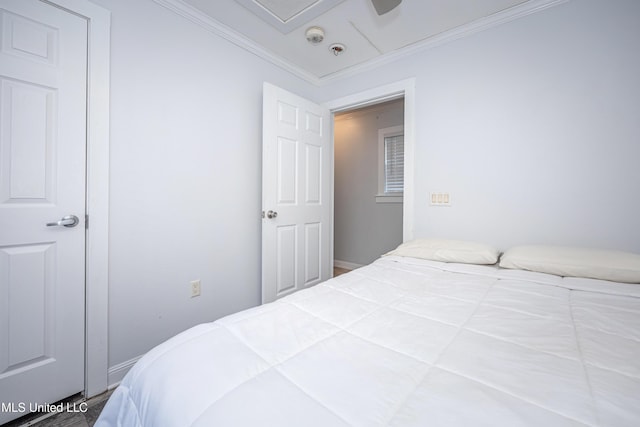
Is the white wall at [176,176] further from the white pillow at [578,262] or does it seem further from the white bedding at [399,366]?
the white pillow at [578,262]

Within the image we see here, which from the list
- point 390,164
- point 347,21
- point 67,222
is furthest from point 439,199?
point 67,222

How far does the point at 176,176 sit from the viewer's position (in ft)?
5.94

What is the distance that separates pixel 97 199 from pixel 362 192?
3248 millimetres

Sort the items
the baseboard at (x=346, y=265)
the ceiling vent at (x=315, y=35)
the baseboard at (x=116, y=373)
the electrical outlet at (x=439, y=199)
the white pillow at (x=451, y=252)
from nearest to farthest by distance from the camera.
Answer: the baseboard at (x=116, y=373)
the white pillow at (x=451, y=252)
the ceiling vent at (x=315, y=35)
the electrical outlet at (x=439, y=199)
the baseboard at (x=346, y=265)

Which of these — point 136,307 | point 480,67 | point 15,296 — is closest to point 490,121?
point 480,67

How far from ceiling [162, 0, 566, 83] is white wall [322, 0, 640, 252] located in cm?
11

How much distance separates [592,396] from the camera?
0.53 m

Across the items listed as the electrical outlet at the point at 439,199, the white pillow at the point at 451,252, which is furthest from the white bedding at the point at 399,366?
the electrical outlet at the point at 439,199

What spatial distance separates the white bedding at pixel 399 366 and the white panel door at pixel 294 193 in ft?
4.37

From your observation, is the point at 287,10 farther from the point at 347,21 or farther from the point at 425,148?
the point at 425,148

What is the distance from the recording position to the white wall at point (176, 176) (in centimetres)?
156

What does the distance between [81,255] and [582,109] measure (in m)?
3.17

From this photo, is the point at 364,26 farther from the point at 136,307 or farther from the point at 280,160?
the point at 136,307

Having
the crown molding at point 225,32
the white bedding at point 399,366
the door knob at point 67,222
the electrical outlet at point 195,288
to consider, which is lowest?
the electrical outlet at point 195,288
